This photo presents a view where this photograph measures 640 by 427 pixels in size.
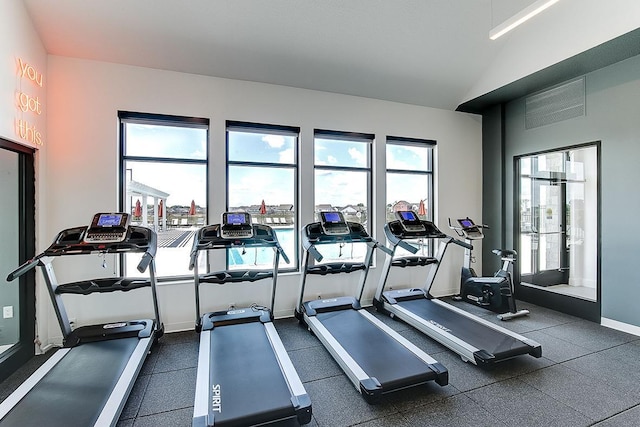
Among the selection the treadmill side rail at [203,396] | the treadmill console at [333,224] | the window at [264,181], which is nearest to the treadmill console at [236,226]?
the window at [264,181]

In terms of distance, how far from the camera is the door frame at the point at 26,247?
3263 millimetres

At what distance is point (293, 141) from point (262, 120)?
1.92 feet

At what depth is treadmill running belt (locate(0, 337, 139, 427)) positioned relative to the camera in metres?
2.11

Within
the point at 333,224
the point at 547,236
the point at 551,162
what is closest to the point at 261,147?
the point at 333,224

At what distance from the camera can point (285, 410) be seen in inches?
86.1

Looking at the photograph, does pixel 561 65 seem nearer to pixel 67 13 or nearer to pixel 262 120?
pixel 262 120

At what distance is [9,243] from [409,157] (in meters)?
5.70

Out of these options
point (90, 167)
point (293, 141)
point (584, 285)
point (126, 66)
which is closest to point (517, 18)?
point (293, 141)

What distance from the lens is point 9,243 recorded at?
3.23m

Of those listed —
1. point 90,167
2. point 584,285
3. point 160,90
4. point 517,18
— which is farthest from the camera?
point 584,285

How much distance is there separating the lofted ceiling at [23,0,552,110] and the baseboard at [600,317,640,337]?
4.16 m

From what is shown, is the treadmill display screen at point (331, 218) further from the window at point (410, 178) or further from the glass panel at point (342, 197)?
the window at point (410, 178)

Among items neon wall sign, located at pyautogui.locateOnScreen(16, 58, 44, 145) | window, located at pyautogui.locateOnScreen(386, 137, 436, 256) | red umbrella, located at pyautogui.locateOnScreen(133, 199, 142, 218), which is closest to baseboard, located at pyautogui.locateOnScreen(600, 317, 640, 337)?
window, located at pyautogui.locateOnScreen(386, 137, 436, 256)

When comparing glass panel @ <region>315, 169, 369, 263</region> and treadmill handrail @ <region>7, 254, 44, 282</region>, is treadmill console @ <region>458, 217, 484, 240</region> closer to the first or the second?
glass panel @ <region>315, 169, 369, 263</region>
